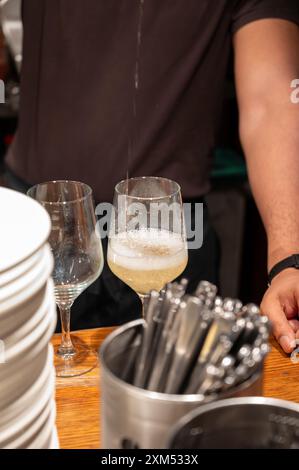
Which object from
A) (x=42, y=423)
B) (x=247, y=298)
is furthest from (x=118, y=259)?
(x=247, y=298)

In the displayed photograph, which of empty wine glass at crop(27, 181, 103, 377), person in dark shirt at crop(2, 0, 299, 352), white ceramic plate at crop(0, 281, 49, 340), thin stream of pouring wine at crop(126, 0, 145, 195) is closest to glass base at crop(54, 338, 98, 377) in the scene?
empty wine glass at crop(27, 181, 103, 377)

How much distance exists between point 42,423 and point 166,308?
0.24 m

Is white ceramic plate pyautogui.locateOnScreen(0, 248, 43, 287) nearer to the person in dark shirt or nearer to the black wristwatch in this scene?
the black wristwatch

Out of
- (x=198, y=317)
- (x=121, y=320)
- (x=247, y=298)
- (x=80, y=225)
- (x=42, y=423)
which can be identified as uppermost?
(x=198, y=317)

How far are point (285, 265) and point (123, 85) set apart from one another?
79 centimetres

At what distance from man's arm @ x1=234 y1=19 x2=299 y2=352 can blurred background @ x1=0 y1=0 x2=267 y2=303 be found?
1.15 metres

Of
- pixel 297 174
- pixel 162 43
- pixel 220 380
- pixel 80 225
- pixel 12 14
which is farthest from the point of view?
pixel 12 14

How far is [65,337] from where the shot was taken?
1.31m

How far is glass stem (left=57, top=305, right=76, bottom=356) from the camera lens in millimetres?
1289

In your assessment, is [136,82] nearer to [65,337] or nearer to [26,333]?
[65,337]

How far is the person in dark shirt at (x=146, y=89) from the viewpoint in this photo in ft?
6.53

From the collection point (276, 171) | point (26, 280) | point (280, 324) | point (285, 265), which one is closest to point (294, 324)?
point (280, 324)

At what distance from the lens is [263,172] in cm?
190

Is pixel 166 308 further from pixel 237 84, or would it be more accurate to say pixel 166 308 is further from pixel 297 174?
pixel 237 84
